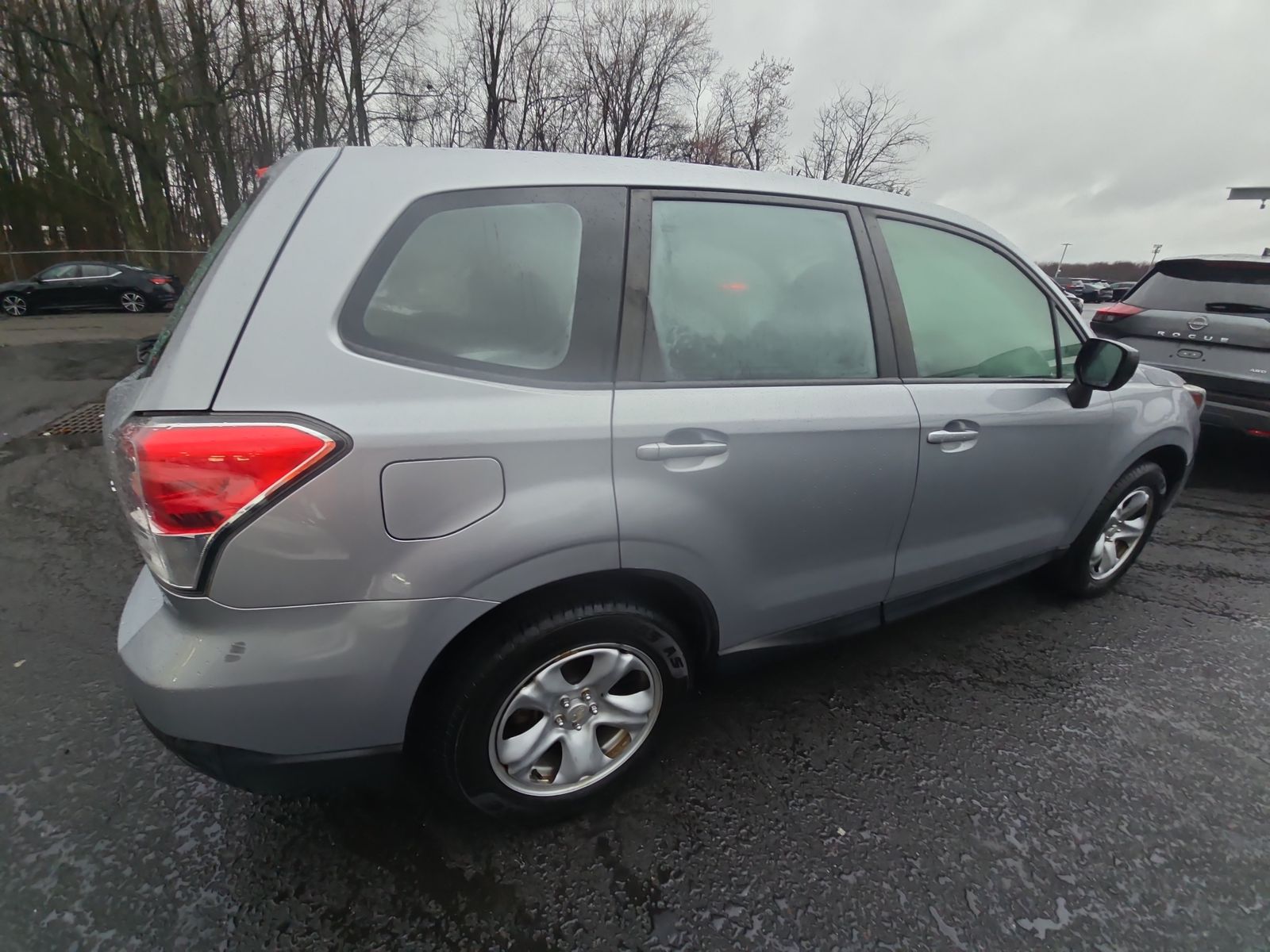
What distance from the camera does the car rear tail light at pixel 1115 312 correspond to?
4.87m

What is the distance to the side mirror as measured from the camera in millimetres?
2320

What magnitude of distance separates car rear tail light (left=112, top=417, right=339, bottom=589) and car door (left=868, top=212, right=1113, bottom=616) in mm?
1770

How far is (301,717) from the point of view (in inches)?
53.7

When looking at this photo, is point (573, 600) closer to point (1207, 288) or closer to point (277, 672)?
point (277, 672)

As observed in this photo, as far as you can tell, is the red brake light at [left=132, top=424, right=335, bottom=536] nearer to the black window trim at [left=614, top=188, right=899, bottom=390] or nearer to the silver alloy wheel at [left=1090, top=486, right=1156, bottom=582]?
the black window trim at [left=614, top=188, right=899, bottom=390]

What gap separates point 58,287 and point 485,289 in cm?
1857

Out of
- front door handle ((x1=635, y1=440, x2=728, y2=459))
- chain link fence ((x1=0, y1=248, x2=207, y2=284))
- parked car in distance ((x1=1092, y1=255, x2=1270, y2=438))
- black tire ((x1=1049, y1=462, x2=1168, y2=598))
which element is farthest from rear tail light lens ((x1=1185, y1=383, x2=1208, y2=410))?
chain link fence ((x1=0, y1=248, x2=207, y2=284))

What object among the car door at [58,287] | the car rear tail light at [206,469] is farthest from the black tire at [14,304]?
the car rear tail light at [206,469]

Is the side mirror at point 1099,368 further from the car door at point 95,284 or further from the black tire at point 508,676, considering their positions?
the car door at point 95,284

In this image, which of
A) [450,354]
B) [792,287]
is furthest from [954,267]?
[450,354]

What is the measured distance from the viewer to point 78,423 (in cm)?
546

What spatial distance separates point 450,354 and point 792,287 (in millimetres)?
1095

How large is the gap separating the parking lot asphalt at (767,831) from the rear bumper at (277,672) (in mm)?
478

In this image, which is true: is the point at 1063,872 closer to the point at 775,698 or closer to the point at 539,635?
the point at 775,698
